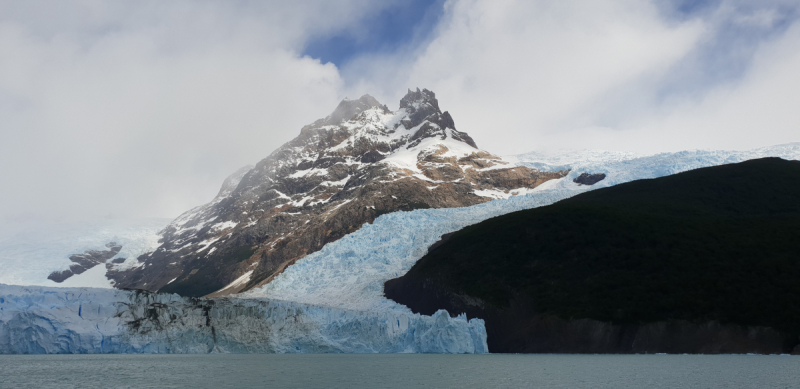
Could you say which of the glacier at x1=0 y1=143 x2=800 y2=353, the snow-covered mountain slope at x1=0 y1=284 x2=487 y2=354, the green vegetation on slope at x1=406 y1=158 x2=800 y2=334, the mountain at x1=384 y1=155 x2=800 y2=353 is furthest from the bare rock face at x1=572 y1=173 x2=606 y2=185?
the snow-covered mountain slope at x1=0 y1=284 x2=487 y2=354

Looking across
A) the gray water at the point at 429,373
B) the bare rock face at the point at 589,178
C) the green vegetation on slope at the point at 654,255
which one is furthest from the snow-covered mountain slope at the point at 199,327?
the bare rock face at the point at 589,178

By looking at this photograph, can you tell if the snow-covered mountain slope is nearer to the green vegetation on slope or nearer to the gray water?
the gray water

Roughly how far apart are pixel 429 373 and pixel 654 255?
1370 inches

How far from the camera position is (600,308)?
170ft

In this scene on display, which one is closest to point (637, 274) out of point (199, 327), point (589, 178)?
point (199, 327)

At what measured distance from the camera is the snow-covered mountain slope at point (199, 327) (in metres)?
52.7

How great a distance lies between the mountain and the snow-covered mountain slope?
711 centimetres

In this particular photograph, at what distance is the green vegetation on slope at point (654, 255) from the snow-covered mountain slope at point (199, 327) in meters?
9.15

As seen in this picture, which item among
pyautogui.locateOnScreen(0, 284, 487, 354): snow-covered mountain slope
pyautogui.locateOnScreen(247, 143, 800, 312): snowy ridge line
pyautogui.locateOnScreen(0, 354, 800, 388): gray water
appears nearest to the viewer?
pyautogui.locateOnScreen(0, 354, 800, 388): gray water

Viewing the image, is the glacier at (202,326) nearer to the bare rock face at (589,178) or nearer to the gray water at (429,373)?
the gray water at (429,373)

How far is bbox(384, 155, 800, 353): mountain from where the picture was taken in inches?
1889

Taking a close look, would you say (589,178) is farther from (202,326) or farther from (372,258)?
(202,326)

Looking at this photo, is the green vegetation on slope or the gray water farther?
the green vegetation on slope

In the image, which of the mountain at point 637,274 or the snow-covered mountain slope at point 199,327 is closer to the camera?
the mountain at point 637,274
